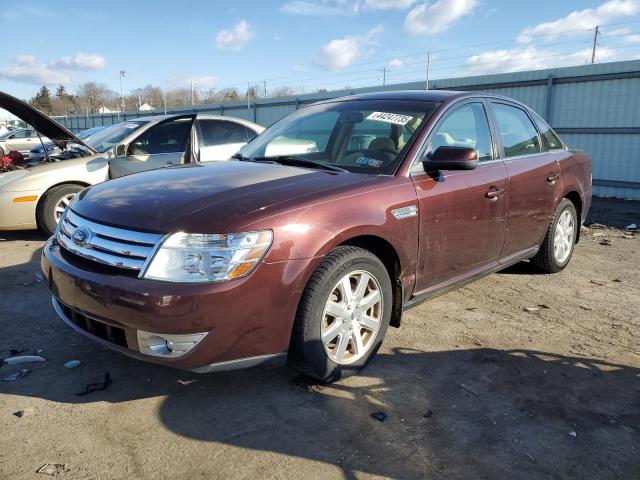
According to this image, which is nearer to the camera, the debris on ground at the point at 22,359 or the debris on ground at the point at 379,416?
the debris on ground at the point at 379,416

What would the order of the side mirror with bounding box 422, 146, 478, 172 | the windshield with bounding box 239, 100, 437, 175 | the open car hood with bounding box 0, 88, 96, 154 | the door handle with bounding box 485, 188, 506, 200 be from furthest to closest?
the open car hood with bounding box 0, 88, 96, 154, the door handle with bounding box 485, 188, 506, 200, the windshield with bounding box 239, 100, 437, 175, the side mirror with bounding box 422, 146, 478, 172

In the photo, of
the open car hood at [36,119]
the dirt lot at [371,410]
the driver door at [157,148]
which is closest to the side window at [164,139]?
the driver door at [157,148]

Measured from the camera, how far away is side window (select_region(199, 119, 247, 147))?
23.3 feet

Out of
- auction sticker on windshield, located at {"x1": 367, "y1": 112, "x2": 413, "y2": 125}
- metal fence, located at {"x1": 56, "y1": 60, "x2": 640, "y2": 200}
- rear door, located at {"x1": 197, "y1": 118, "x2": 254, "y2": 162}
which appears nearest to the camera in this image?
auction sticker on windshield, located at {"x1": 367, "y1": 112, "x2": 413, "y2": 125}

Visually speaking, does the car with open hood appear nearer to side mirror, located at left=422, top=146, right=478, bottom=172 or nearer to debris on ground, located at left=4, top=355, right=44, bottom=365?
debris on ground, located at left=4, top=355, right=44, bottom=365

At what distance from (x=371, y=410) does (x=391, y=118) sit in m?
2.01

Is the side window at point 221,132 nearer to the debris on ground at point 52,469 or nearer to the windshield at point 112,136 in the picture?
the windshield at point 112,136

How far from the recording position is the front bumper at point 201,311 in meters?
2.37

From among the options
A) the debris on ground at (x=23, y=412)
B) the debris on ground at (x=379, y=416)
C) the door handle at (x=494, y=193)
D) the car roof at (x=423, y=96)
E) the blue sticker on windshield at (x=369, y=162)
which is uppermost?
the car roof at (x=423, y=96)

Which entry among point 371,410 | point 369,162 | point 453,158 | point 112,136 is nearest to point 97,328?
point 371,410

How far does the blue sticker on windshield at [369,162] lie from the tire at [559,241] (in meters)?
2.27

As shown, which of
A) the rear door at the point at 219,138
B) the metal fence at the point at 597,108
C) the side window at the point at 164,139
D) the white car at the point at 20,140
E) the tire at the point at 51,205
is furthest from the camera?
the white car at the point at 20,140

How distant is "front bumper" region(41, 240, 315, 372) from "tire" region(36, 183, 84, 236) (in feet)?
13.0

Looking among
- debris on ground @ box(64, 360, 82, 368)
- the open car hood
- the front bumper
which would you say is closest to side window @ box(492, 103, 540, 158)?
the front bumper
